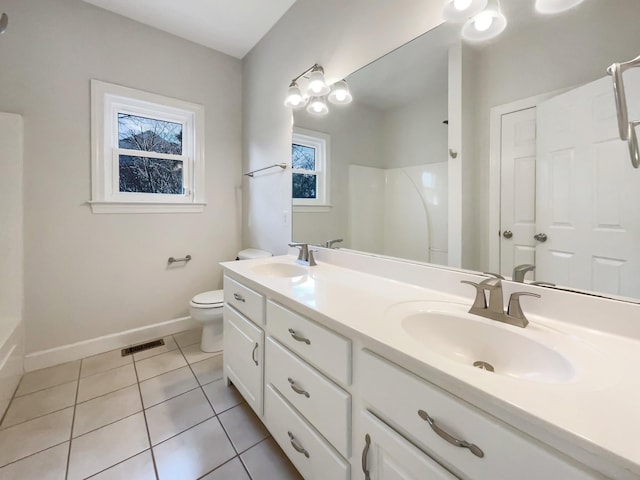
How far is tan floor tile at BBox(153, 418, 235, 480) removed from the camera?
1142 mm

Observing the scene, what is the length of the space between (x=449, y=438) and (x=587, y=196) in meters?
0.80

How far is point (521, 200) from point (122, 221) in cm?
259

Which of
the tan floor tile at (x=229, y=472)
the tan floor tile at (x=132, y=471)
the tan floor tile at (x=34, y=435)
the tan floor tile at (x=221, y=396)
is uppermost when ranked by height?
the tan floor tile at (x=221, y=396)

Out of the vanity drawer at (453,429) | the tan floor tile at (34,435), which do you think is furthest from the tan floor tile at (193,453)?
the vanity drawer at (453,429)

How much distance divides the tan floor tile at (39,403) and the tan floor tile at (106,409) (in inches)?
5.1

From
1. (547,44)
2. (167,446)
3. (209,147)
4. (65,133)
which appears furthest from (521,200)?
(65,133)

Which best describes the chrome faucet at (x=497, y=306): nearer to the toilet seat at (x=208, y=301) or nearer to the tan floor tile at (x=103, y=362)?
the toilet seat at (x=208, y=301)

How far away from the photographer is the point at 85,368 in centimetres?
190

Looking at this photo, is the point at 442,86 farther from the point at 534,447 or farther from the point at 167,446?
the point at 167,446

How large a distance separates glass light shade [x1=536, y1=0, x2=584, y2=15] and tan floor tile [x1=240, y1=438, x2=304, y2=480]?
194 cm

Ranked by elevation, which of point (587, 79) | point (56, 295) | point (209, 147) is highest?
point (209, 147)

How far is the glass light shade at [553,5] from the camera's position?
0.83 metres

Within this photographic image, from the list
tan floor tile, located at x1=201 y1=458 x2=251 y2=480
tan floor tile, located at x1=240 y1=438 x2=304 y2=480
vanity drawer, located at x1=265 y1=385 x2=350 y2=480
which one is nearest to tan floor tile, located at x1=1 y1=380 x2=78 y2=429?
tan floor tile, located at x1=201 y1=458 x2=251 y2=480

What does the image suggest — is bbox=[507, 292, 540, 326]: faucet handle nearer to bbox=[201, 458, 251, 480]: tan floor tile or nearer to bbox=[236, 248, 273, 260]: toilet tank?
bbox=[201, 458, 251, 480]: tan floor tile
